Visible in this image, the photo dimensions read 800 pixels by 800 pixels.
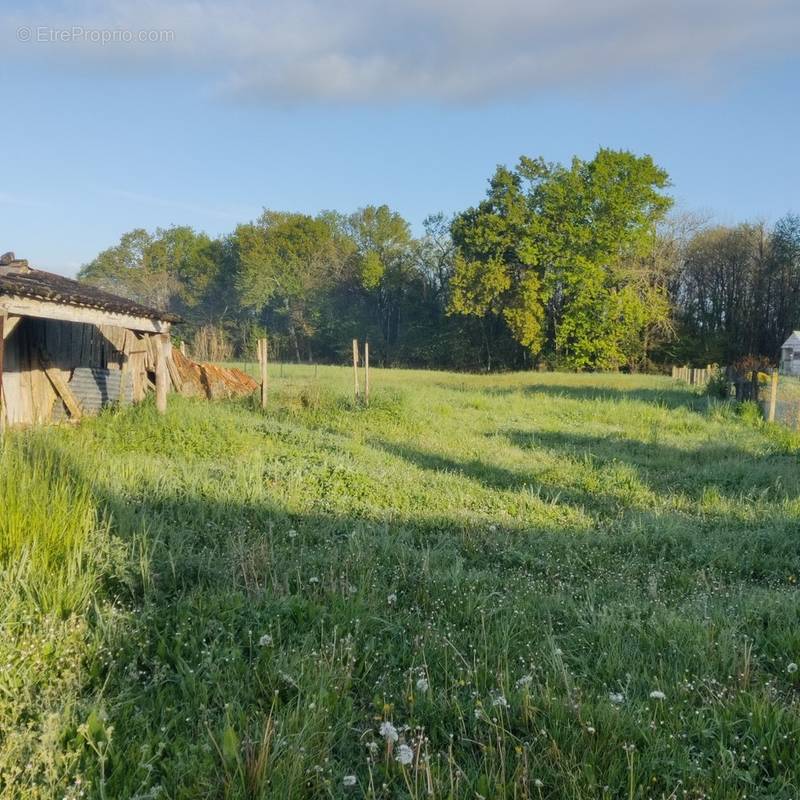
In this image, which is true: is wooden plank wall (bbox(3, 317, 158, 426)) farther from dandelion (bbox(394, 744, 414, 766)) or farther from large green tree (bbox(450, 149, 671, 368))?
large green tree (bbox(450, 149, 671, 368))

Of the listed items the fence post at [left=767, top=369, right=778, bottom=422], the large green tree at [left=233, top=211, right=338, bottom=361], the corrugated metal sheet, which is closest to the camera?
the corrugated metal sheet

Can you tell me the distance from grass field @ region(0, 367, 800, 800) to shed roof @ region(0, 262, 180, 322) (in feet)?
9.59

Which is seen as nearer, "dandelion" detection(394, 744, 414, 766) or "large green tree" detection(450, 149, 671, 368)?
"dandelion" detection(394, 744, 414, 766)

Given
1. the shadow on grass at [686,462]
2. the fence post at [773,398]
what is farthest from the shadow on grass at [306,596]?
the fence post at [773,398]

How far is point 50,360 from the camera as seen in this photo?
12.1m

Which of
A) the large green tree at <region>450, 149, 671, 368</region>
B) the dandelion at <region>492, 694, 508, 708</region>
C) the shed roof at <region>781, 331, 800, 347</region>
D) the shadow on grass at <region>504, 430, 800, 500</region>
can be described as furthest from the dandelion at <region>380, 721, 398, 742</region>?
the large green tree at <region>450, 149, 671, 368</region>

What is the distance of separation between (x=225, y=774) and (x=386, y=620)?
1544 mm

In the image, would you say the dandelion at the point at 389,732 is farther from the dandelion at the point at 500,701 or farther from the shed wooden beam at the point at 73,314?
the shed wooden beam at the point at 73,314

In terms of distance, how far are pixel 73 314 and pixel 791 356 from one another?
33364mm

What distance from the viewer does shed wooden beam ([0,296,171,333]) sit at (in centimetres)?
876

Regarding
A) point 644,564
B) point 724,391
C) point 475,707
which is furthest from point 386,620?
point 724,391

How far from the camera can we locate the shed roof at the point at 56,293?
8.68 m

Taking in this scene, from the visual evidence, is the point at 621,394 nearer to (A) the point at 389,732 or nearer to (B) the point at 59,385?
(B) the point at 59,385

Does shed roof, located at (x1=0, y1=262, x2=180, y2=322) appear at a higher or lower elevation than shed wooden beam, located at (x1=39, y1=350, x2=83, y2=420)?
higher
